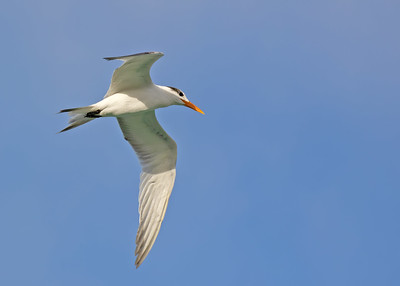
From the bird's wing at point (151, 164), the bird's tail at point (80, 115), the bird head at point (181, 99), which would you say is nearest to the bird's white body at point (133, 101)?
the bird's tail at point (80, 115)

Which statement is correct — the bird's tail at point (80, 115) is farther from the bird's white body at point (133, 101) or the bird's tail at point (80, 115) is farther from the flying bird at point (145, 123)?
the bird's white body at point (133, 101)

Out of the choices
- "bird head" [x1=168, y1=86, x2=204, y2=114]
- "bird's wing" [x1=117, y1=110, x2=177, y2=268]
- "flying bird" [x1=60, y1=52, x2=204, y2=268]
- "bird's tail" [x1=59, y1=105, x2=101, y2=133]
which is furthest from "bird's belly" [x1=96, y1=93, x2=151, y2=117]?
"bird head" [x1=168, y1=86, x2=204, y2=114]

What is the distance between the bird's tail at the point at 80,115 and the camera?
39.4 feet

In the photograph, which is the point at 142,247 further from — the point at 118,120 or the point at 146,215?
the point at 118,120

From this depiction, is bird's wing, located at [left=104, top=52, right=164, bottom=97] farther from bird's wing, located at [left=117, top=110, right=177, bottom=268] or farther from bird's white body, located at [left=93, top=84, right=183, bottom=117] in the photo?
bird's wing, located at [left=117, top=110, right=177, bottom=268]

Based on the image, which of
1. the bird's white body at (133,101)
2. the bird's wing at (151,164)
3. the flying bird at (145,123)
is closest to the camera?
the flying bird at (145,123)

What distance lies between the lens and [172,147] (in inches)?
536

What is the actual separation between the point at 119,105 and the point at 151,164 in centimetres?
207

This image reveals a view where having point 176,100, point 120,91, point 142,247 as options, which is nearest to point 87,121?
point 120,91

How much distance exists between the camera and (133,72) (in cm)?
1184

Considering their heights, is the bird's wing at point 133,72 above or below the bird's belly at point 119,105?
above

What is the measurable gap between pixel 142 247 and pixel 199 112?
302 cm

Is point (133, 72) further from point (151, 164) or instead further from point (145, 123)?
point (151, 164)

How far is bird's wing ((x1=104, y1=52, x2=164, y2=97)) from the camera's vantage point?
36.7 feet
